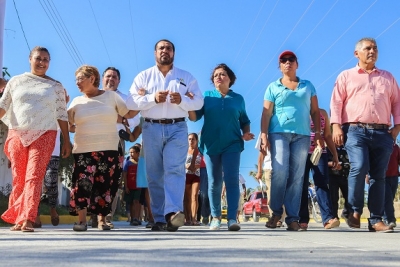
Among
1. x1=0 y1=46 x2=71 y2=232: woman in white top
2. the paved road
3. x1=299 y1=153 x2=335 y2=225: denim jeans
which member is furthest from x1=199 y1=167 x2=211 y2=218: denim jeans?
the paved road

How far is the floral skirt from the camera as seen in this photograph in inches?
291

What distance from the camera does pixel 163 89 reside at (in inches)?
298

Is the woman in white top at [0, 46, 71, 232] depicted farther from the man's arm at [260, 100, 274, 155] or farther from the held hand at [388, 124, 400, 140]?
the held hand at [388, 124, 400, 140]

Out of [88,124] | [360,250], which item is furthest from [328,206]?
[360,250]

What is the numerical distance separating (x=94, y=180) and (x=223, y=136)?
1.60 meters

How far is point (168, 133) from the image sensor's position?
7.45 metres

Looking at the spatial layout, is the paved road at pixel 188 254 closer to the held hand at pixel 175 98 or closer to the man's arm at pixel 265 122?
the held hand at pixel 175 98

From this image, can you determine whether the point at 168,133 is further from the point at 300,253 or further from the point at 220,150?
the point at 300,253

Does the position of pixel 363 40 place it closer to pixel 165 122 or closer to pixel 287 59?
pixel 287 59

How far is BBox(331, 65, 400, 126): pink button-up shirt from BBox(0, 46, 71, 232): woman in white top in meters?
3.19

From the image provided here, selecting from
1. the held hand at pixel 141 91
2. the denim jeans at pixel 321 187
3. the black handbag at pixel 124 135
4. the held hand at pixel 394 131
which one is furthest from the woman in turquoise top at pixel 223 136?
the held hand at pixel 394 131

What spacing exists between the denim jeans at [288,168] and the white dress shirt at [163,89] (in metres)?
1.16

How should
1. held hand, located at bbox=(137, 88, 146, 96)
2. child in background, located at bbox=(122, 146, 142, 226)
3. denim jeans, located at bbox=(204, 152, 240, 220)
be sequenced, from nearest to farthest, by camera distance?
1. held hand, located at bbox=(137, 88, 146, 96)
2. denim jeans, located at bbox=(204, 152, 240, 220)
3. child in background, located at bbox=(122, 146, 142, 226)

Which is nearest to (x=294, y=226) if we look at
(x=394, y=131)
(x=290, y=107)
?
(x=290, y=107)
